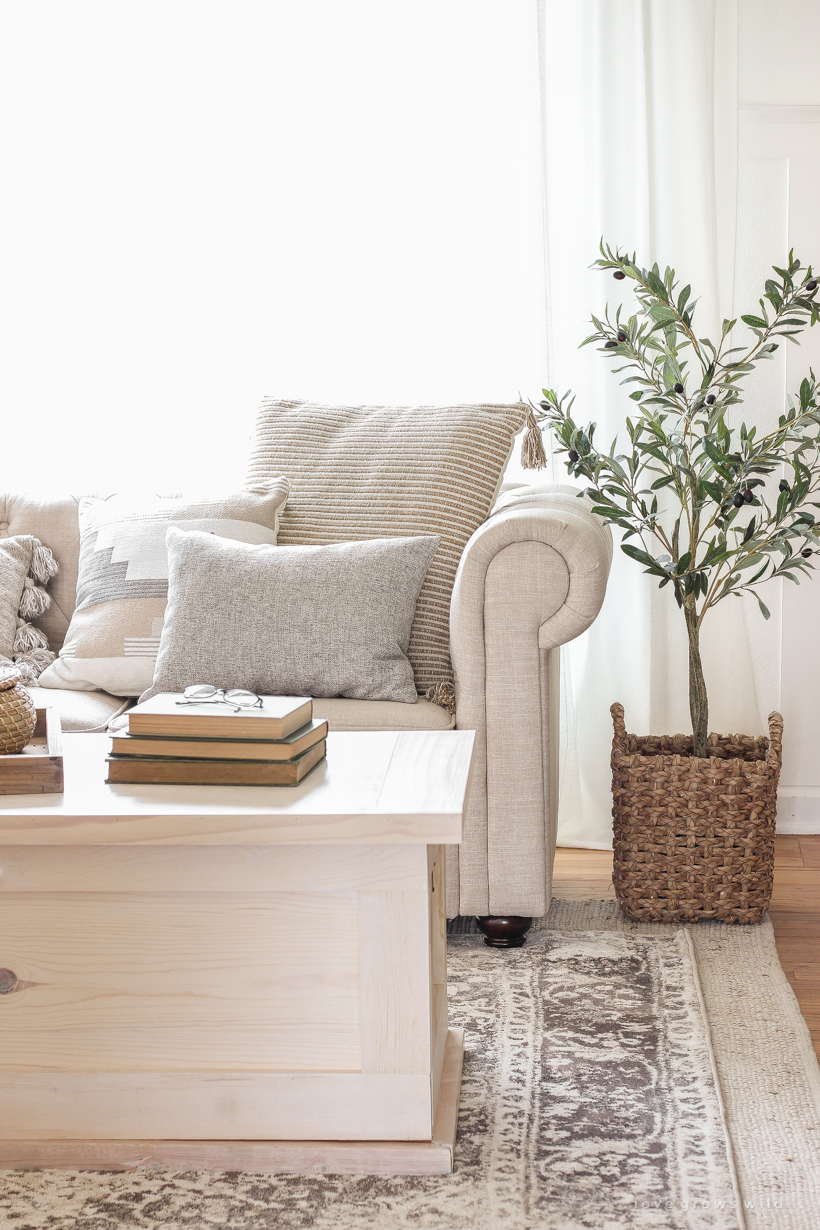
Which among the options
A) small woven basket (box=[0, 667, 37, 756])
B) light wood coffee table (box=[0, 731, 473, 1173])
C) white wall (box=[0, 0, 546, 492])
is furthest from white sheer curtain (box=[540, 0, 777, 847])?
small woven basket (box=[0, 667, 37, 756])

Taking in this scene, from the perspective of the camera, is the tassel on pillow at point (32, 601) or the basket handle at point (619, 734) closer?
the basket handle at point (619, 734)

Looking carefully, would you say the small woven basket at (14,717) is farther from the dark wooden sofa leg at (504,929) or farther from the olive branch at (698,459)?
the olive branch at (698,459)

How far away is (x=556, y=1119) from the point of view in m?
1.55

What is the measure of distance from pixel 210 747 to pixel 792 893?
61.6 inches

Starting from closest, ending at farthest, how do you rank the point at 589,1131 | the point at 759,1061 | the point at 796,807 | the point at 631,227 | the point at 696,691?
the point at 589,1131 → the point at 759,1061 → the point at 696,691 → the point at 631,227 → the point at 796,807

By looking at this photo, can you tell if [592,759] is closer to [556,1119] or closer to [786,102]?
[556,1119]

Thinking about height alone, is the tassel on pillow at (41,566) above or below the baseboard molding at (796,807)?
above

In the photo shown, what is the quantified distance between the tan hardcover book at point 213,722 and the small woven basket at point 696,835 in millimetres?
1017

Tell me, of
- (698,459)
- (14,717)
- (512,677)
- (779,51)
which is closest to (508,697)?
(512,677)

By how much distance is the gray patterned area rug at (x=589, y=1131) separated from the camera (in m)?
1.35

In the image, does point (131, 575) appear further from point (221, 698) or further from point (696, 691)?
point (696, 691)

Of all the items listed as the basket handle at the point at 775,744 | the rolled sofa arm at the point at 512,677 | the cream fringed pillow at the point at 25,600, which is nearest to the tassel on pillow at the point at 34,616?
the cream fringed pillow at the point at 25,600

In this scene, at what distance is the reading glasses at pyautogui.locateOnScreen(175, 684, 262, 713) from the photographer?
1.47 metres

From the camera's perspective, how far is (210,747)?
56.1 inches
